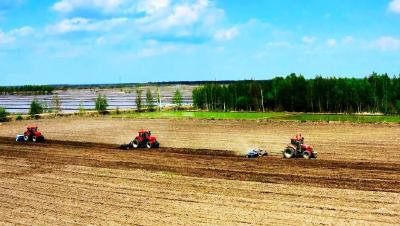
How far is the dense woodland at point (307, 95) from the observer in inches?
Answer: 3416

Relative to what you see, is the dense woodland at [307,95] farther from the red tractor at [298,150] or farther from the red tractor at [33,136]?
the red tractor at [33,136]

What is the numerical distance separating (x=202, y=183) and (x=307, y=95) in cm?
6790

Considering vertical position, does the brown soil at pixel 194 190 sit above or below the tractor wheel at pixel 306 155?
below

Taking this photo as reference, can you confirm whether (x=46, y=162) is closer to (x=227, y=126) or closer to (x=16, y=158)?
(x=16, y=158)

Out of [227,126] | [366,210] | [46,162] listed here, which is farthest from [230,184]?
[227,126]

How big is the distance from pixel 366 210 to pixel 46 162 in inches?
964

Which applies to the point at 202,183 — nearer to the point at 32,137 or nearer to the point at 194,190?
the point at 194,190

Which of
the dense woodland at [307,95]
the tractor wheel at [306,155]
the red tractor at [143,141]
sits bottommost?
the tractor wheel at [306,155]

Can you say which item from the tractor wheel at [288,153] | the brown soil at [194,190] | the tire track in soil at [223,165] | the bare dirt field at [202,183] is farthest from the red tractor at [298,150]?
the brown soil at [194,190]

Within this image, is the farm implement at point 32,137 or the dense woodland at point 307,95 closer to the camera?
the farm implement at point 32,137

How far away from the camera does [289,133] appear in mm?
53438

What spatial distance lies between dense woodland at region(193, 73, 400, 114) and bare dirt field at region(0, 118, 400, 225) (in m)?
37.5

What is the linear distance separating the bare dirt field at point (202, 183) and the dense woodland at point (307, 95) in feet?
123

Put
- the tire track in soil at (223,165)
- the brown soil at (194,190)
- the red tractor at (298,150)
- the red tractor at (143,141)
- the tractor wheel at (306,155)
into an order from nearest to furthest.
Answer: the brown soil at (194,190) < the tire track in soil at (223,165) < the tractor wheel at (306,155) < the red tractor at (298,150) < the red tractor at (143,141)
